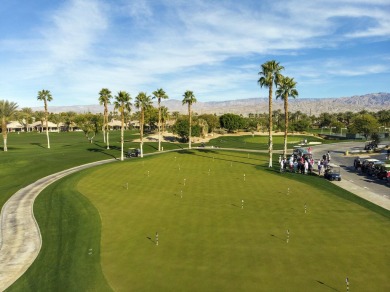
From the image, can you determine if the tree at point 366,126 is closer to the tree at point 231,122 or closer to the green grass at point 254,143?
the green grass at point 254,143

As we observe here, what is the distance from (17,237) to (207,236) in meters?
15.0

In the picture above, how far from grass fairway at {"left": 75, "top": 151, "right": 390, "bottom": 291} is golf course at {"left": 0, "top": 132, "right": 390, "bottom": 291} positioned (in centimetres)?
7

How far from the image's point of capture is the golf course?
16.9m

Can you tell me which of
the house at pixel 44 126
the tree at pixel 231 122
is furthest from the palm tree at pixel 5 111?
the house at pixel 44 126

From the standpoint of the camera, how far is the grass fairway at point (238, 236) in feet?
55.0

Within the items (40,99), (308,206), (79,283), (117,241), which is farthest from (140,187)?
(40,99)

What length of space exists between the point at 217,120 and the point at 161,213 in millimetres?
122907

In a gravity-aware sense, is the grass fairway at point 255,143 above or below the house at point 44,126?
below

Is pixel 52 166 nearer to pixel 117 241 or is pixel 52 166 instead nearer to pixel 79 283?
pixel 117 241

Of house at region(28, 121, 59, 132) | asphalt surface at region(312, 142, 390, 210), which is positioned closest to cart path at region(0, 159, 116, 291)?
asphalt surface at region(312, 142, 390, 210)

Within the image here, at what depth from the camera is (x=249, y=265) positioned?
59.9ft

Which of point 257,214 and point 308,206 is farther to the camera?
point 308,206

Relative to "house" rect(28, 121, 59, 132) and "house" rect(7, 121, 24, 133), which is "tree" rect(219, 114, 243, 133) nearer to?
"house" rect(28, 121, 59, 132)

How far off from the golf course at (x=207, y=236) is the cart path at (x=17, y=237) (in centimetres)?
72
